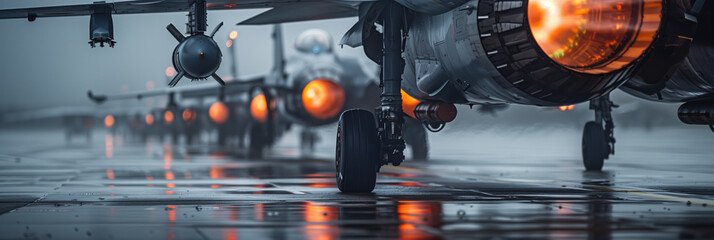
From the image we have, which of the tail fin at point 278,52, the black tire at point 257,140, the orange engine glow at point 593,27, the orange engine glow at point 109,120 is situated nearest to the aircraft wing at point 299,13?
the orange engine glow at point 593,27

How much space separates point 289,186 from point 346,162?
2449 millimetres

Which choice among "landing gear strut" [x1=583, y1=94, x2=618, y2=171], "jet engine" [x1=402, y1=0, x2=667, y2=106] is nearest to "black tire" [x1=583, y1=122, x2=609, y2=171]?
"landing gear strut" [x1=583, y1=94, x2=618, y2=171]

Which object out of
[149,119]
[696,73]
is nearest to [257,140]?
[696,73]

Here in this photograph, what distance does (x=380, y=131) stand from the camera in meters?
10.1

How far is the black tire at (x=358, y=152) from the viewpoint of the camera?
383 inches

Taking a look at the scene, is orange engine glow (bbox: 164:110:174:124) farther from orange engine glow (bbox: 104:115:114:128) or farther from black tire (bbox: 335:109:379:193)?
black tire (bbox: 335:109:379:193)

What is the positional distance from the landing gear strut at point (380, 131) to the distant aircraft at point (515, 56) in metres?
0.01

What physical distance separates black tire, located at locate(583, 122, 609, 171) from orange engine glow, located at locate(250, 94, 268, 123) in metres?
18.8

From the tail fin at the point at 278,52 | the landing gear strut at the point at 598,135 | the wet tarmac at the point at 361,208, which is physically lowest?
the wet tarmac at the point at 361,208

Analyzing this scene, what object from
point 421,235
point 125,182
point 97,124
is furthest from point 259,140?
point 97,124

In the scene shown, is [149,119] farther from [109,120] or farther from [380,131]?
[380,131]

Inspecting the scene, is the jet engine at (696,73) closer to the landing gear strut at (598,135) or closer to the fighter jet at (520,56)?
the fighter jet at (520,56)

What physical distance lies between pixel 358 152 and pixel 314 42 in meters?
19.3

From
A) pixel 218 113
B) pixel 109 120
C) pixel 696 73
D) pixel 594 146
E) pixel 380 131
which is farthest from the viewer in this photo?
pixel 109 120
